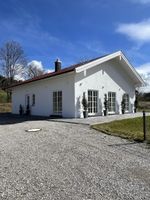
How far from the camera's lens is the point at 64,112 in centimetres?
1703

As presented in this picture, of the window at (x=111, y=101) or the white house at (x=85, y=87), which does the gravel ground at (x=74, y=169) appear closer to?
the white house at (x=85, y=87)

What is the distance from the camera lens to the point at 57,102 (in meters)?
17.8

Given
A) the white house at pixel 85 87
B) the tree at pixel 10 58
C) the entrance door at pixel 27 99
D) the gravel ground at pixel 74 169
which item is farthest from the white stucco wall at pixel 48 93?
the tree at pixel 10 58

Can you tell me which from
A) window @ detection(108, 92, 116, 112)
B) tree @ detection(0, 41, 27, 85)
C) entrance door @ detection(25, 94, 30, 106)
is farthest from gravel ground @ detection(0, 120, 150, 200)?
tree @ detection(0, 41, 27, 85)

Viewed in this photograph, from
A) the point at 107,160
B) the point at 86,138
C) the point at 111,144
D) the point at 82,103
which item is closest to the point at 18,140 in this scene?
the point at 86,138

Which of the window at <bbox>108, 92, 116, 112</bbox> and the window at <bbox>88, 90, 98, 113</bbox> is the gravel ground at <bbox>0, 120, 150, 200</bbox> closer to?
the window at <bbox>88, 90, 98, 113</bbox>

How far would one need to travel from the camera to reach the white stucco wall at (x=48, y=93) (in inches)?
648

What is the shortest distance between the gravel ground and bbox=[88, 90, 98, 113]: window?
8973 millimetres

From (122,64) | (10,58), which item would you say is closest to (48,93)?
(122,64)

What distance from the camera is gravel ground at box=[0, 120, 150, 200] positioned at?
3913 mm

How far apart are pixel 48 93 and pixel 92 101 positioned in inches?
137

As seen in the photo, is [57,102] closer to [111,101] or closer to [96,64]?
[96,64]

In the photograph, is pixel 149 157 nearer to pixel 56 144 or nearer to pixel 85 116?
pixel 56 144

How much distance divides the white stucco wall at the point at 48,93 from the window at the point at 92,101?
1.69 m
